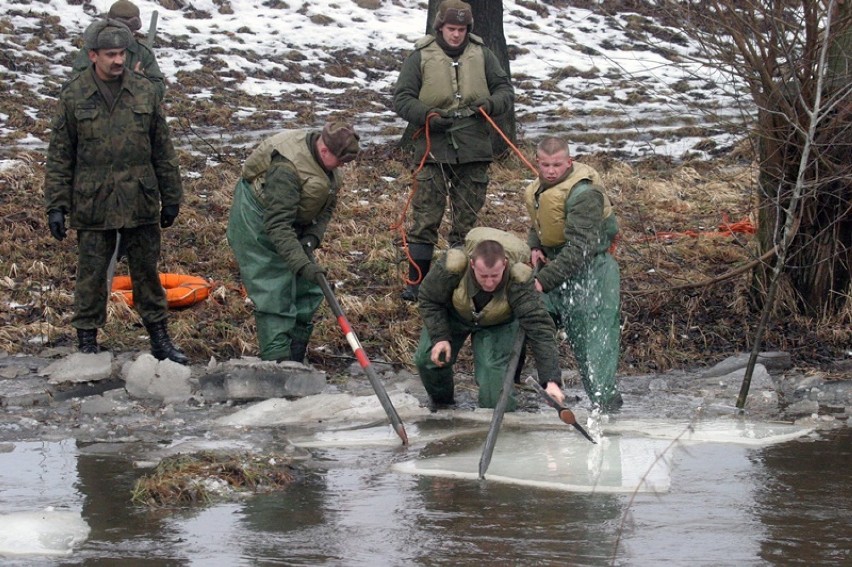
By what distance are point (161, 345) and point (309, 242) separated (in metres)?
1.22

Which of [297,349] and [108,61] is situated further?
[297,349]

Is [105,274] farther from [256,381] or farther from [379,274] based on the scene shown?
[379,274]

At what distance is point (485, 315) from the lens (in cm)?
702

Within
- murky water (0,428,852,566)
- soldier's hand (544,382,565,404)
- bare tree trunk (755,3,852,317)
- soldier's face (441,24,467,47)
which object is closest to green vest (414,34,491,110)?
soldier's face (441,24,467,47)

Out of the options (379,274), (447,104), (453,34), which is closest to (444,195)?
(447,104)

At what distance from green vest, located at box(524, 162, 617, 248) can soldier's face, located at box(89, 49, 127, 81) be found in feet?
8.41

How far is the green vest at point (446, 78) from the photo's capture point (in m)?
8.75

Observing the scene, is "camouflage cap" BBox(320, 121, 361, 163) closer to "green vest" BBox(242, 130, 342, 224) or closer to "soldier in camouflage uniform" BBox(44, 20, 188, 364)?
"green vest" BBox(242, 130, 342, 224)

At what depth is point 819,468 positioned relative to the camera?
6156mm

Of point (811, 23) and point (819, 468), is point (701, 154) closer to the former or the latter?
point (811, 23)

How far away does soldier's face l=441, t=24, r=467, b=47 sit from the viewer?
8625 millimetres

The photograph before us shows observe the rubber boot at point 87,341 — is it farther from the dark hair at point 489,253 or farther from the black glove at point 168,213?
the dark hair at point 489,253

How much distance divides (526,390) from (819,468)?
2.20 metres

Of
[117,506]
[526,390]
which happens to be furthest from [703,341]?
[117,506]
